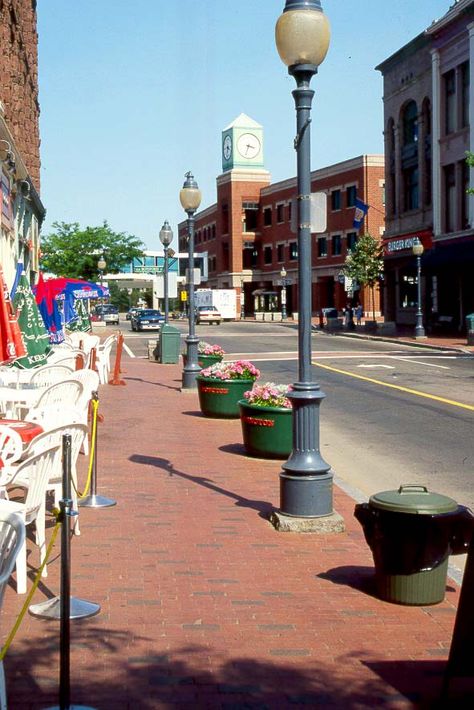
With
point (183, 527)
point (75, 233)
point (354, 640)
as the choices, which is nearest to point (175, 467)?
point (183, 527)

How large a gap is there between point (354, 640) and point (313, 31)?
4.96 meters

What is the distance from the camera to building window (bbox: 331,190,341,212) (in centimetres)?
7296

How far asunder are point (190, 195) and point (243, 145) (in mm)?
73549

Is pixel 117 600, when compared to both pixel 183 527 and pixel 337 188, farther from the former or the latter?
pixel 337 188

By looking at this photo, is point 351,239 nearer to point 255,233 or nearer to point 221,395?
point 255,233

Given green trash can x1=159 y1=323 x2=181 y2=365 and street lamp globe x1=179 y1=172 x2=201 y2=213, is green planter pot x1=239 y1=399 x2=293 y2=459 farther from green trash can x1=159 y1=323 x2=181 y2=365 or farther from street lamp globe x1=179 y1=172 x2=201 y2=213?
green trash can x1=159 y1=323 x2=181 y2=365

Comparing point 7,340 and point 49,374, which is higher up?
point 7,340

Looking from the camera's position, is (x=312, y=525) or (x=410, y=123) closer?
(x=312, y=525)

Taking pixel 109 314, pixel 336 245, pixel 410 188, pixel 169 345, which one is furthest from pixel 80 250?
pixel 169 345

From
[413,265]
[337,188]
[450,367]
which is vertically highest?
[337,188]

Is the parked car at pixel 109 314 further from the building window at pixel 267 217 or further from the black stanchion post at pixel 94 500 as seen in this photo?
the black stanchion post at pixel 94 500

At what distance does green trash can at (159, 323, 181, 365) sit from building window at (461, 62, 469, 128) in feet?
70.0

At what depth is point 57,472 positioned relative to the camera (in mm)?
7809

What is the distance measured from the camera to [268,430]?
1117 cm
